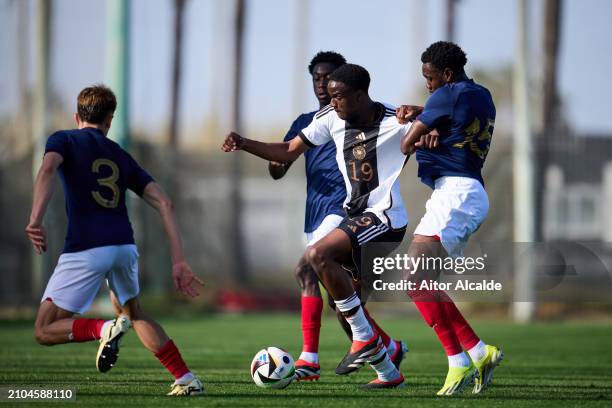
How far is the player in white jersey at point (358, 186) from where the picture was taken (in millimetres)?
7566

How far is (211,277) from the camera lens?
25.5 metres

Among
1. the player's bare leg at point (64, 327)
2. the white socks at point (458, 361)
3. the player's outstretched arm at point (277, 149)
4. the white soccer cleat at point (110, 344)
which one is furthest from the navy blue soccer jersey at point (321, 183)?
the white soccer cleat at point (110, 344)

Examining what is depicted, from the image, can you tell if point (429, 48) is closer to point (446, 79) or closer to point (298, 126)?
point (446, 79)

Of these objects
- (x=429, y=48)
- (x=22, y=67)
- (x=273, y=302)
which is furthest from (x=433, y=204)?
(x=22, y=67)

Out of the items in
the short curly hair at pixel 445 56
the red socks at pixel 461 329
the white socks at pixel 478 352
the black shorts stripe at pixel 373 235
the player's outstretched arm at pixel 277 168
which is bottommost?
the white socks at pixel 478 352

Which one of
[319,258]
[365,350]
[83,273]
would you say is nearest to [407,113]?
[319,258]

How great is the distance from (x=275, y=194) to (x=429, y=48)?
20709 mm

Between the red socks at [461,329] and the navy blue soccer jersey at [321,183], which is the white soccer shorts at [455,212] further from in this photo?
the navy blue soccer jersey at [321,183]

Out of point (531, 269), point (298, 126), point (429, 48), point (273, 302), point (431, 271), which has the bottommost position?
point (273, 302)

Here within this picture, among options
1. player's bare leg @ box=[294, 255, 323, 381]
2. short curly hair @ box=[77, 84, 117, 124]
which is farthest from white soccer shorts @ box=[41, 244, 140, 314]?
player's bare leg @ box=[294, 255, 323, 381]

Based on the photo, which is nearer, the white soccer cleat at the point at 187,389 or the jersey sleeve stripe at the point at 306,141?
the white soccer cleat at the point at 187,389

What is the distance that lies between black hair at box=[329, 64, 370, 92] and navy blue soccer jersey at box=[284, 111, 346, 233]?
150 centimetres

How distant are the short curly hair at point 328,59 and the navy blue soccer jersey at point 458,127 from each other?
1989 millimetres

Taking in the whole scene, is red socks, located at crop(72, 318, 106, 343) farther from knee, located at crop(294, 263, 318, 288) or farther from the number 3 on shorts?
knee, located at crop(294, 263, 318, 288)
